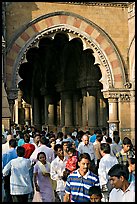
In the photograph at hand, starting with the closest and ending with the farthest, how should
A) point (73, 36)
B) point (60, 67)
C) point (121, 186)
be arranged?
point (121, 186) → point (73, 36) → point (60, 67)

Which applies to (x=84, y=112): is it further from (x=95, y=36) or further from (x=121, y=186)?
(x=121, y=186)

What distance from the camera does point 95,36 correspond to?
65.3ft

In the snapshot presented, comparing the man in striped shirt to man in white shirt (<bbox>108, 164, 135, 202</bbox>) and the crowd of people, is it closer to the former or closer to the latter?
the crowd of people

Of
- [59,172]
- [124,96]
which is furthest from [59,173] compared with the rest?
[124,96]

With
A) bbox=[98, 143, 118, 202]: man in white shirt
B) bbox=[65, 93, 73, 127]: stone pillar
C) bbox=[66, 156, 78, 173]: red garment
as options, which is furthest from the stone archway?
bbox=[66, 156, 78, 173]: red garment

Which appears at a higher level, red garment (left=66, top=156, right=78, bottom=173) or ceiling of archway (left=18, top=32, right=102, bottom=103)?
ceiling of archway (left=18, top=32, right=102, bottom=103)

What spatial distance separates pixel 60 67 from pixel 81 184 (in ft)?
66.4

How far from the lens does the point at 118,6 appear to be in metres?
20.6

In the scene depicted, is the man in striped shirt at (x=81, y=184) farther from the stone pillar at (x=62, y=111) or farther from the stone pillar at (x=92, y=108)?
the stone pillar at (x=62, y=111)

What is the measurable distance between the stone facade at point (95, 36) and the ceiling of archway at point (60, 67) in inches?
40.8

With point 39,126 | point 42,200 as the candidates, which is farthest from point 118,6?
point 42,200

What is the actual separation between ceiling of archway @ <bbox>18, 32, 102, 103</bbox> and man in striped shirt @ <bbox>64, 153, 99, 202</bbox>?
46.8 feet

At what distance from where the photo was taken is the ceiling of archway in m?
23.6

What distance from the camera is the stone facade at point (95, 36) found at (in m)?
19.0
